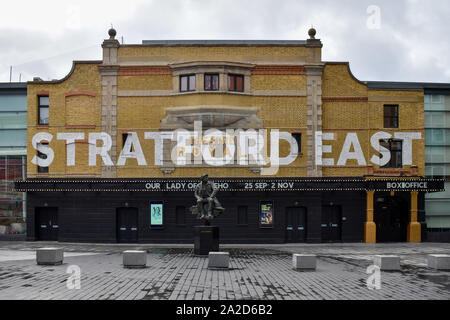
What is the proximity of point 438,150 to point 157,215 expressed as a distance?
18.3m

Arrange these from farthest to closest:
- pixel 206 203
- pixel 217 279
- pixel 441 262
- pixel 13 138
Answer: pixel 13 138, pixel 206 203, pixel 441 262, pixel 217 279

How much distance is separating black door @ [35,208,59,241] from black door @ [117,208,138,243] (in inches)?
158

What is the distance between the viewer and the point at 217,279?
623 inches

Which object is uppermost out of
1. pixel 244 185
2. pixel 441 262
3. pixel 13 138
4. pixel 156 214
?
pixel 13 138

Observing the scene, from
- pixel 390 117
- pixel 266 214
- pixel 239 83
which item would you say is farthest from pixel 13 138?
pixel 390 117

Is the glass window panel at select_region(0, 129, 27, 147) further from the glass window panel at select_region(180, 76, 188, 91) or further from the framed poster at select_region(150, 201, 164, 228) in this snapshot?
the glass window panel at select_region(180, 76, 188, 91)

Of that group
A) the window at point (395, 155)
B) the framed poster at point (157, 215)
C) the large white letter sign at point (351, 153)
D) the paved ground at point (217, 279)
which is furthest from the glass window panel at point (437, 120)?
the framed poster at point (157, 215)

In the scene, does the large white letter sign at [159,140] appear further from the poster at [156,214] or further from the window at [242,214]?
the window at [242,214]

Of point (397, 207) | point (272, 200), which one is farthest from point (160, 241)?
point (397, 207)

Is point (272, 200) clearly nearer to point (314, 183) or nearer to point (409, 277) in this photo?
point (314, 183)

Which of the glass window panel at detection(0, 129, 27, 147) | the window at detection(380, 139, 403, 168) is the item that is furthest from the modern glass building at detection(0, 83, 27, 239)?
the window at detection(380, 139, 403, 168)

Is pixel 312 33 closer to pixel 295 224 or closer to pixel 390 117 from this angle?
pixel 390 117
